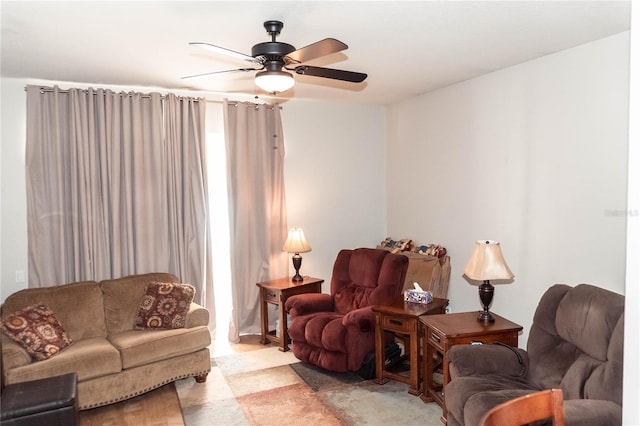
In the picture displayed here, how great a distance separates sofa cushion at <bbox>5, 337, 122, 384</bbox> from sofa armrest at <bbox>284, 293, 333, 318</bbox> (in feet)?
5.16

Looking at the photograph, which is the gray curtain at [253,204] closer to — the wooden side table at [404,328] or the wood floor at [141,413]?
the wood floor at [141,413]

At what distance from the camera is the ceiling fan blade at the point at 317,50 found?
89.4 inches

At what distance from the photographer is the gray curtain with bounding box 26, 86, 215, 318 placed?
4.02m

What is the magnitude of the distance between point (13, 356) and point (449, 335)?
3.03 metres

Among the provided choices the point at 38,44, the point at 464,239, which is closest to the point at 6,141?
the point at 38,44

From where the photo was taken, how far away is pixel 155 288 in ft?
13.1

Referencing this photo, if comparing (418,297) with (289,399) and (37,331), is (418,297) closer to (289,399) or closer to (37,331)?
(289,399)

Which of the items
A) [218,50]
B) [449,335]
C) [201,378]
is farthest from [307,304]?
[218,50]

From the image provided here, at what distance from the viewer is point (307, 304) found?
172 inches

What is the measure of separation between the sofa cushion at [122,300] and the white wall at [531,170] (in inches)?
117

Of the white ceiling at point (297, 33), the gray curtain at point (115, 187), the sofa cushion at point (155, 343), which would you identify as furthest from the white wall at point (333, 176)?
the sofa cushion at point (155, 343)

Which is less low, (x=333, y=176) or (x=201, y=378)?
(x=333, y=176)

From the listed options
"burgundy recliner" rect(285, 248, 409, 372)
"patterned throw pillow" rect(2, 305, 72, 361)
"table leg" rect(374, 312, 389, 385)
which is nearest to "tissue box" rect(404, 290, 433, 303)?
"burgundy recliner" rect(285, 248, 409, 372)

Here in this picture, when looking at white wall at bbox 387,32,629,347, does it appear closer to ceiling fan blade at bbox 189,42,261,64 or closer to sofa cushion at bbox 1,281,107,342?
ceiling fan blade at bbox 189,42,261,64
